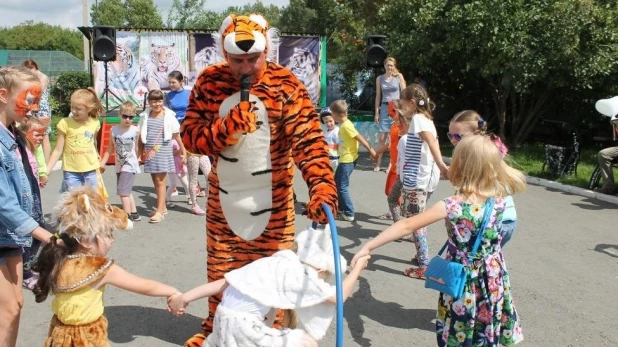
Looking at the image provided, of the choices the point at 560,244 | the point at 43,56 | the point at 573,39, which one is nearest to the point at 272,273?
the point at 560,244

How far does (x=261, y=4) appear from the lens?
6306 cm

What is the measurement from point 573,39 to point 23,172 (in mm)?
9886

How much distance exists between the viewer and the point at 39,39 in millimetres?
62750

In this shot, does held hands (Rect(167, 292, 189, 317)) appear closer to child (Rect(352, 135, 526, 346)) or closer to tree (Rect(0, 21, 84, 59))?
child (Rect(352, 135, 526, 346))

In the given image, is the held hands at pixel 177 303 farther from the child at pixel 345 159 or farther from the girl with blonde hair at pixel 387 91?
the girl with blonde hair at pixel 387 91

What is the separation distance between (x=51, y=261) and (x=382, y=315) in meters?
2.46

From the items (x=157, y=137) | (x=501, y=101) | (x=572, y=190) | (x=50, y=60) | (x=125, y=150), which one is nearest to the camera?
(x=125, y=150)

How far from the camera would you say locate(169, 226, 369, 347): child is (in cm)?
245

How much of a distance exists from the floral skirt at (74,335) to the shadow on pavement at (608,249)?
201 inches

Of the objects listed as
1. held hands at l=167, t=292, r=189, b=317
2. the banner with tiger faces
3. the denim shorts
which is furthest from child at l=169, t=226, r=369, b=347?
the banner with tiger faces

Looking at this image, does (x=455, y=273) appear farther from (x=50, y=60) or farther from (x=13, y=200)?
(x=50, y=60)

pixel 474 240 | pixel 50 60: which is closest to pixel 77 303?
pixel 474 240

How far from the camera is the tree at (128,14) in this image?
145 ft

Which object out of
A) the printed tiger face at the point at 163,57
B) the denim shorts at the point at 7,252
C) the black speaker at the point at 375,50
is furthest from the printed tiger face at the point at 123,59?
the denim shorts at the point at 7,252
